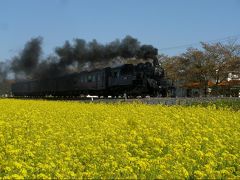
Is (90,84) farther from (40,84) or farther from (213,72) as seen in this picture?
(213,72)

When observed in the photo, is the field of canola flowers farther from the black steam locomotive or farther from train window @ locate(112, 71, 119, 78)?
train window @ locate(112, 71, 119, 78)

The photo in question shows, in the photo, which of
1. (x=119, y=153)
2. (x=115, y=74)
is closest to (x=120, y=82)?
(x=115, y=74)

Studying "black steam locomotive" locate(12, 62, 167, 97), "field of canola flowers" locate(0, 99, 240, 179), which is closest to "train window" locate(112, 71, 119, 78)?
"black steam locomotive" locate(12, 62, 167, 97)

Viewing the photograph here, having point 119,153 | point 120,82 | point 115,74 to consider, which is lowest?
point 119,153

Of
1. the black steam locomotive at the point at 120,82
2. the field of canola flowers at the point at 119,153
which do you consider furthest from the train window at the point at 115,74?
the field of canola flowers at the point at 119,153

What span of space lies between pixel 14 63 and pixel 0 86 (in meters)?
29.9

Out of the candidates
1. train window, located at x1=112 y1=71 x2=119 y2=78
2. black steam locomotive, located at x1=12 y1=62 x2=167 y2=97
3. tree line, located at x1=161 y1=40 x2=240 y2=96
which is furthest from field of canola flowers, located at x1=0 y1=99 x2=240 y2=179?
tree line, located at x1=161 y1=40 x2=240 y2=96

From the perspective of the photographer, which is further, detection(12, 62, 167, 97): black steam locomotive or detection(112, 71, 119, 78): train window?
detection(112, 71, 119, 78): train window

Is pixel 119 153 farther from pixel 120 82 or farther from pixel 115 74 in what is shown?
pixel 115 74

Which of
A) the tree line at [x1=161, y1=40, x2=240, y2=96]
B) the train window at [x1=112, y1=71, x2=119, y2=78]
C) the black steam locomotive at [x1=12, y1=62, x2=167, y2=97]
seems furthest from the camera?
the tree line at [x1=161, y1=40, x2=240, y2=96]

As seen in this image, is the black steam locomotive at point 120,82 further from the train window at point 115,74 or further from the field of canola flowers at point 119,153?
the field of canola flowers at point 119,153

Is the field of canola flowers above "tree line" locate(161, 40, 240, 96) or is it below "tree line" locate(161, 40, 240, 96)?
below

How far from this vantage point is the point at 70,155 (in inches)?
284

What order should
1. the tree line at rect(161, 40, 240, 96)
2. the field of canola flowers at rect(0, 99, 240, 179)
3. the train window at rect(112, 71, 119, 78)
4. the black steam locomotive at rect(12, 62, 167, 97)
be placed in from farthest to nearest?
the tree line at rect(161, 40, 240, 96), the train window at rect(112, 71, 119, 78), the black steam locomotive at rect(12, 62, 167, 97), the field of canola flowers at rect(0, 99, 240, 179)
